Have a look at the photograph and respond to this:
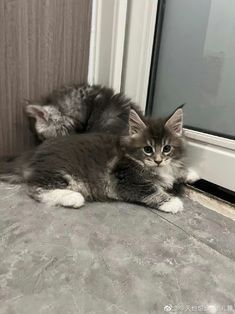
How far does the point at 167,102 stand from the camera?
1.55 meters

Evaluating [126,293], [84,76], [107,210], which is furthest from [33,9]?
[126,293]

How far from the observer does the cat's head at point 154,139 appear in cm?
120

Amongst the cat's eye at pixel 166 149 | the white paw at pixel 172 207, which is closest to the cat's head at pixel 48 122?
the cat's eye at pixel 166 149

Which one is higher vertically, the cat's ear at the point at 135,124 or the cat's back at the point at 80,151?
the cat's ear at the point at 135,124

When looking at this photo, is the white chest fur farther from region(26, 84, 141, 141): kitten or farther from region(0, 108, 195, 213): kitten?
region(26, 84, 141, 141): kitten

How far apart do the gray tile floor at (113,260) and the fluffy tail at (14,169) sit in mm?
159

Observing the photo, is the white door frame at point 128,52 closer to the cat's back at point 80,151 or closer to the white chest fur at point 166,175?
the white chest fur at point 166,175

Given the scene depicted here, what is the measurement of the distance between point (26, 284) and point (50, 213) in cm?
34

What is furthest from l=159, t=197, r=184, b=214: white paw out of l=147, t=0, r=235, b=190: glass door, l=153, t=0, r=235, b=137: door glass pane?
l=153, t=0, r=235, b=137: door glass pane

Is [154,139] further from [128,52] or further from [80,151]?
[128,52]

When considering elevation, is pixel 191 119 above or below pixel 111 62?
below

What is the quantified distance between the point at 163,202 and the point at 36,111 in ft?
2.35

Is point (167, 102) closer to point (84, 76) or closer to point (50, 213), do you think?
point (84, 76)

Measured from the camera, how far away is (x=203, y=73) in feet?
4.46
